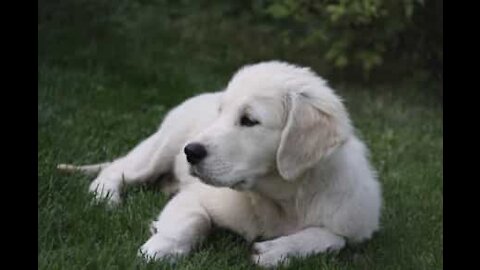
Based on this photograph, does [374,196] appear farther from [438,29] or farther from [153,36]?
[153,36]

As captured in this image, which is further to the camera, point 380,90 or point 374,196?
point 380,90

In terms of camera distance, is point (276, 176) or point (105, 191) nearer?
point (276, 176)

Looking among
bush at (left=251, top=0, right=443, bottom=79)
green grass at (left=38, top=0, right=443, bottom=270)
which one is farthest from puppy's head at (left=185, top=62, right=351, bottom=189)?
bush at (left=251, top=0, right=443, bottom=79)

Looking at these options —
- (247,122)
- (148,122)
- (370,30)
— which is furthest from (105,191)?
(370,30)

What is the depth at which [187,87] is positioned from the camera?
802 centimetres

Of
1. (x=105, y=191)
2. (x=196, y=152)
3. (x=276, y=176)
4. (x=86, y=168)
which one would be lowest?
(x=86, y=168)

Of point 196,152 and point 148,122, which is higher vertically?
point 196,152

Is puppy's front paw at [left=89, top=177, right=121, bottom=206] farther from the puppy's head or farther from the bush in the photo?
the bush

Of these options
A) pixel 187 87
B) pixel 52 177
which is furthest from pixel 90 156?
pixel 187 87

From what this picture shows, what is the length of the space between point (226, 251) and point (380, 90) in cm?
532

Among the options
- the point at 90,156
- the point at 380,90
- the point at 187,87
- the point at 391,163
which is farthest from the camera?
the point at 380,90

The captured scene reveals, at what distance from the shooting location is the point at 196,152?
12.3 ft

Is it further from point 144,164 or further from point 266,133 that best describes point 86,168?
point 266,133

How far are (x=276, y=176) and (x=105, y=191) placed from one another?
1.15 m
